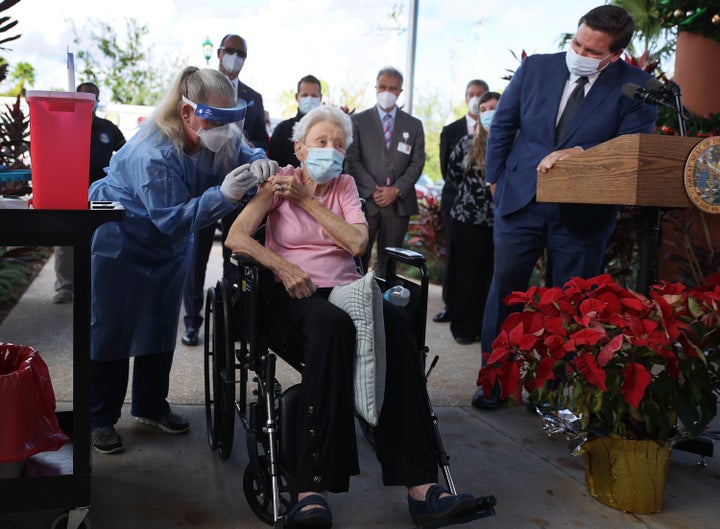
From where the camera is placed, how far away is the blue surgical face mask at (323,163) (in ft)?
8.45

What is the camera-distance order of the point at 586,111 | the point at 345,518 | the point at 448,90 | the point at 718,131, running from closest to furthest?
the point at 345,518 < the point at 586,111 < the point at 718,131 < the point at 448,90

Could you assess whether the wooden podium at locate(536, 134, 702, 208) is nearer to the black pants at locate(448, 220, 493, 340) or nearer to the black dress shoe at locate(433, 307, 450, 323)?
the black pants at locate(448, 220, 493, 340)

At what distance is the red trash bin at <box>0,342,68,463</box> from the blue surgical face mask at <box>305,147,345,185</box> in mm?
1079

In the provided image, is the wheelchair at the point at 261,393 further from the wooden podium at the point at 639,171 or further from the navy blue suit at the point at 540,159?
the navy blue suit at the point at 540,159

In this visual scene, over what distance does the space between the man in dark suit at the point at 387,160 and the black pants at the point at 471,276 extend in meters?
0.45

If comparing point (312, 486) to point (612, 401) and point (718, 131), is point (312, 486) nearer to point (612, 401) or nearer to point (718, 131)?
point (612, 401)

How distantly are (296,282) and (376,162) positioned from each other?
2778 mm

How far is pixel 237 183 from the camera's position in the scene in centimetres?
239

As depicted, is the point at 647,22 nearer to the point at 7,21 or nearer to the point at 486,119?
the point at 486,119

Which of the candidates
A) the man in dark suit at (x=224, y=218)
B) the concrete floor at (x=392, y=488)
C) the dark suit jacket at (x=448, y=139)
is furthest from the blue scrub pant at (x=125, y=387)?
the dark suit jacket at (x=448, y=139)

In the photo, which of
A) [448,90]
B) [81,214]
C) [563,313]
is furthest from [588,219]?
[448,90]

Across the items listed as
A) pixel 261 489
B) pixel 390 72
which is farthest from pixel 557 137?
pixel 390 72

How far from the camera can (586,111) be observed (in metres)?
3.07

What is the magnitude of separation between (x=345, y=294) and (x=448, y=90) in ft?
51.1
